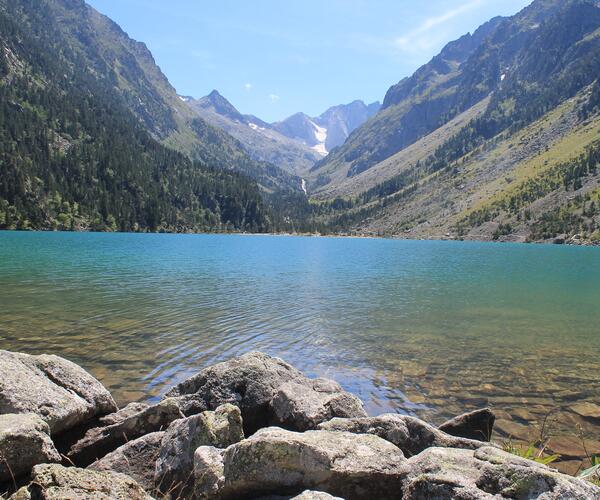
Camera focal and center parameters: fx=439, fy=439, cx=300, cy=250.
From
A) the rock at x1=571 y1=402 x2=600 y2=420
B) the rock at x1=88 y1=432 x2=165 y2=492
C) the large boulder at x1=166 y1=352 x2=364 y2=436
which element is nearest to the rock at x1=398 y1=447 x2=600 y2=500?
the large boulder at x1=166 y1=352 x2=364 y2=436

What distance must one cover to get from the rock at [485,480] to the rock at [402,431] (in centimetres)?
185

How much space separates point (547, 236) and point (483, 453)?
722 ft

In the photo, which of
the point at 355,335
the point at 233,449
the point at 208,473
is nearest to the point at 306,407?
the point at 233,449

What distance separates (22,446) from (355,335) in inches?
833

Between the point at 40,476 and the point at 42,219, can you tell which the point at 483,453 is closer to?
the point at 40,476

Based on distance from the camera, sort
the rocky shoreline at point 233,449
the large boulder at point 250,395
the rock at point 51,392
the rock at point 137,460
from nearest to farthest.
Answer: the rocky shoreline at point 233,449, the rock at point 137,460, the rock at point 51,392, the large boulder at point 250,395

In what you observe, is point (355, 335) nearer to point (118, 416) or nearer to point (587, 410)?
point (587, 410)

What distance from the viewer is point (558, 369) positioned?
66.6 ft

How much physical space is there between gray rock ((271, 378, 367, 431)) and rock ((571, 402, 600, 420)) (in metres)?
9.19

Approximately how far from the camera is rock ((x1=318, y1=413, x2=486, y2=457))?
916 cm

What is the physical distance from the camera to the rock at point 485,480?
19.0ft

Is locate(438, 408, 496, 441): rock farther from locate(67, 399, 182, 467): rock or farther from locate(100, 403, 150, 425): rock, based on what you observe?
locate(100, 403, 150, 425): rock

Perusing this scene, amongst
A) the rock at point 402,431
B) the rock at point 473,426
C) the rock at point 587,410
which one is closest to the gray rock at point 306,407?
the rock at point 402,431

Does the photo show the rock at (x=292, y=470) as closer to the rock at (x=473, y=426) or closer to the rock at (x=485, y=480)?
the rock at (x=485, y=480)
